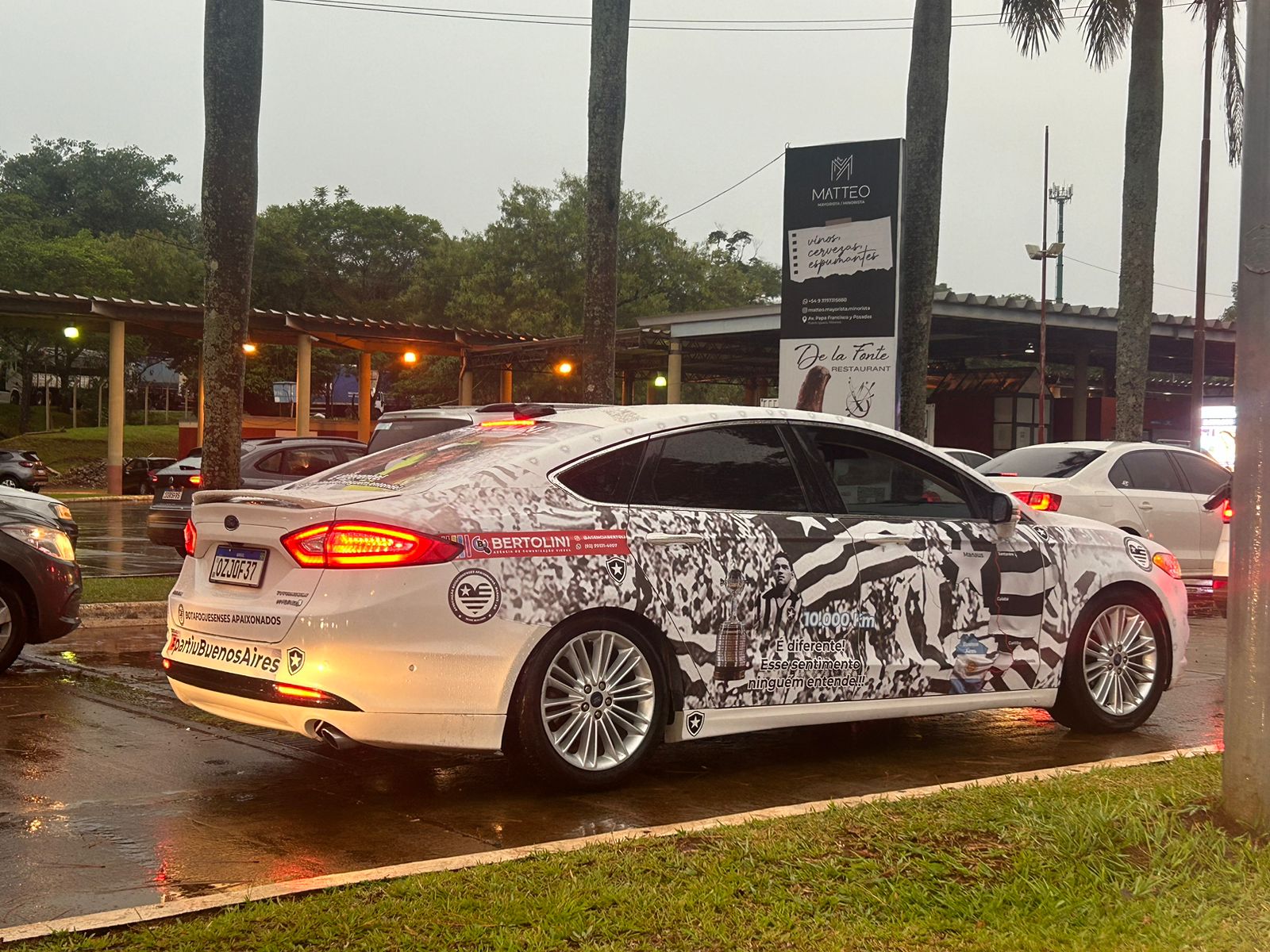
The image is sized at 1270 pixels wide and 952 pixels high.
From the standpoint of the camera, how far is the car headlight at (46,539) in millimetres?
8969

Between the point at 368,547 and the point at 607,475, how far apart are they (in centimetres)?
117

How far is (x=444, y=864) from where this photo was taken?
479cm

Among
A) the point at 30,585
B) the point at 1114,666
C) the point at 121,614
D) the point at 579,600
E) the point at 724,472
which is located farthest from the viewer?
the point at 121,614

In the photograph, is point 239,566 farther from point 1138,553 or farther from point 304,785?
point 1138,553

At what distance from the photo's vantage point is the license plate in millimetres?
6027

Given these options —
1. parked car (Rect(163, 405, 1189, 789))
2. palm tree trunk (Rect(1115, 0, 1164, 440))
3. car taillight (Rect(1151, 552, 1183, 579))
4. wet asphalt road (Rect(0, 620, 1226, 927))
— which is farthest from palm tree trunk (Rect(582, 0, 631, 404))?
palm tree trunk (Rect(1115, 0, 1164, 440))

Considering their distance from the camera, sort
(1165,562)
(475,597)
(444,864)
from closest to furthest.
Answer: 1. (444,864)
2. (475,597)
3. (1165,562)

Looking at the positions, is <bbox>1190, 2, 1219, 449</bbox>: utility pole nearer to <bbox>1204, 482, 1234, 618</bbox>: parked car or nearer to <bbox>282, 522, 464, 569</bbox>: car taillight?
<bbox>1204, 482, 1234, 618</bbox>: parked car

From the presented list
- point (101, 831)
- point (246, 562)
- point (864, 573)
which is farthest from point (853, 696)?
point (101, 831)

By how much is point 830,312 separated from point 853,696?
29.8ft

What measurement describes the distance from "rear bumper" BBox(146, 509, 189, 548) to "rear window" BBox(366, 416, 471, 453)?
20.2ft

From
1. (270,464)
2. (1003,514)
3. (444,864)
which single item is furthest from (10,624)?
(270,464)

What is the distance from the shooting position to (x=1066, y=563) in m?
7.62

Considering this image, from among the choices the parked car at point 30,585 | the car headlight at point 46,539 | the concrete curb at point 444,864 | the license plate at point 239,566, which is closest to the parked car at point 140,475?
the car headlight at point 46,539
